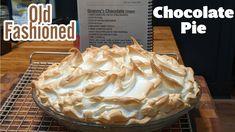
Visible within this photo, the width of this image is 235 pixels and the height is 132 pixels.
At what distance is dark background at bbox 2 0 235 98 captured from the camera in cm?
181

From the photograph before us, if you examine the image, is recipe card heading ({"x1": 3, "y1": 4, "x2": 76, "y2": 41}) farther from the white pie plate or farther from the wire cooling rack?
the white pie plate

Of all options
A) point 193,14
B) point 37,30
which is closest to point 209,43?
point 193,14

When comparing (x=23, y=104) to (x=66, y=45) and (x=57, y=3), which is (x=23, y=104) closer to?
(x=66, y=45)

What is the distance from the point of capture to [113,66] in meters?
0.72

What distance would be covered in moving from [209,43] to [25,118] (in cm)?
138

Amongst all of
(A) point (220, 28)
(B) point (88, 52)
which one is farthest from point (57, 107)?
(A) point (220, 28)

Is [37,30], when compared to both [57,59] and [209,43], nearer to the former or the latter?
[57,59]

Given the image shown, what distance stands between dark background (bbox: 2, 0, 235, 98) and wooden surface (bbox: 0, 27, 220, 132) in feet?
1.02

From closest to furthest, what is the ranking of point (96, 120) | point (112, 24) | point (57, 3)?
point (96, 120) → point (112, 24) → point (57, 3)

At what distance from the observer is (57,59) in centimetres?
110

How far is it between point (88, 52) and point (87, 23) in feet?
0.60

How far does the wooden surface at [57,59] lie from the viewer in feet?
2.43

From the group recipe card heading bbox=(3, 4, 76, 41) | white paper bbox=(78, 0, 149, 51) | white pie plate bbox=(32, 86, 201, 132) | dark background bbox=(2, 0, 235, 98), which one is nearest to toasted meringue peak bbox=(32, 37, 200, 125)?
white pie plate bbox=(32, 86, 201, 132)

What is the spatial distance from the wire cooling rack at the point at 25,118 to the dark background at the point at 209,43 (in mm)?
994
